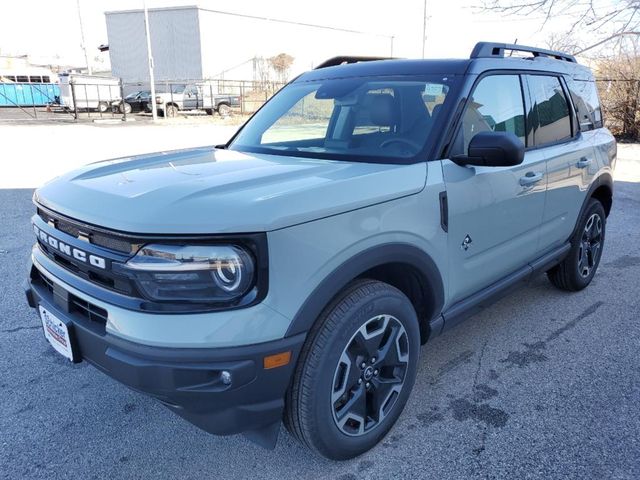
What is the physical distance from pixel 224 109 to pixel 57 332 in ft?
103

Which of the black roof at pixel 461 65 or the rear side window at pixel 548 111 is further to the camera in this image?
the rear side window at pixel 548 111

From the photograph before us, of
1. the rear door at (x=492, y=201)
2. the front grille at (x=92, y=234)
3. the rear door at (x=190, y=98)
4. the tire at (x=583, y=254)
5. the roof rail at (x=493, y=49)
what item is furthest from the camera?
the rear door at (x=190, y=98)

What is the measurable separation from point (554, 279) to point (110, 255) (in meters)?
3.84

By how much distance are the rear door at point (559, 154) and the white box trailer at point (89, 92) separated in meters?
30.0

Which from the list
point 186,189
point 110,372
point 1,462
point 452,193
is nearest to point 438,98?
point 452,193

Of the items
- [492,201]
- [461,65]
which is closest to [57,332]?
[492,201]

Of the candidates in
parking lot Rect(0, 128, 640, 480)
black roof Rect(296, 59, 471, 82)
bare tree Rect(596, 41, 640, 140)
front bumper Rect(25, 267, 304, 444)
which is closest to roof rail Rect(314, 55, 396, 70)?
black roof Rect(296, 59, 471, 82)

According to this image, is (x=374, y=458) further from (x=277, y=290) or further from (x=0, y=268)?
(x=0, y=268)

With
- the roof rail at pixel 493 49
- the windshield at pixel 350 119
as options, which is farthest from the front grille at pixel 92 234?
the roof rail at pixel 493 49

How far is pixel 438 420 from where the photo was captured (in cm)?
276

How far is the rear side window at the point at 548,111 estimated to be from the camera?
3.52m

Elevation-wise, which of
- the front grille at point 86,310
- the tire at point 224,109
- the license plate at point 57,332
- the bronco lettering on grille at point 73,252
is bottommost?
the tire at point 224,109

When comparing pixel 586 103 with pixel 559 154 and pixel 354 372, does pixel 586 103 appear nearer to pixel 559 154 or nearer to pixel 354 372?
pixel 559 154

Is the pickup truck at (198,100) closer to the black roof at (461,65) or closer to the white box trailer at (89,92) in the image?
the white box trailer at (89,92)
